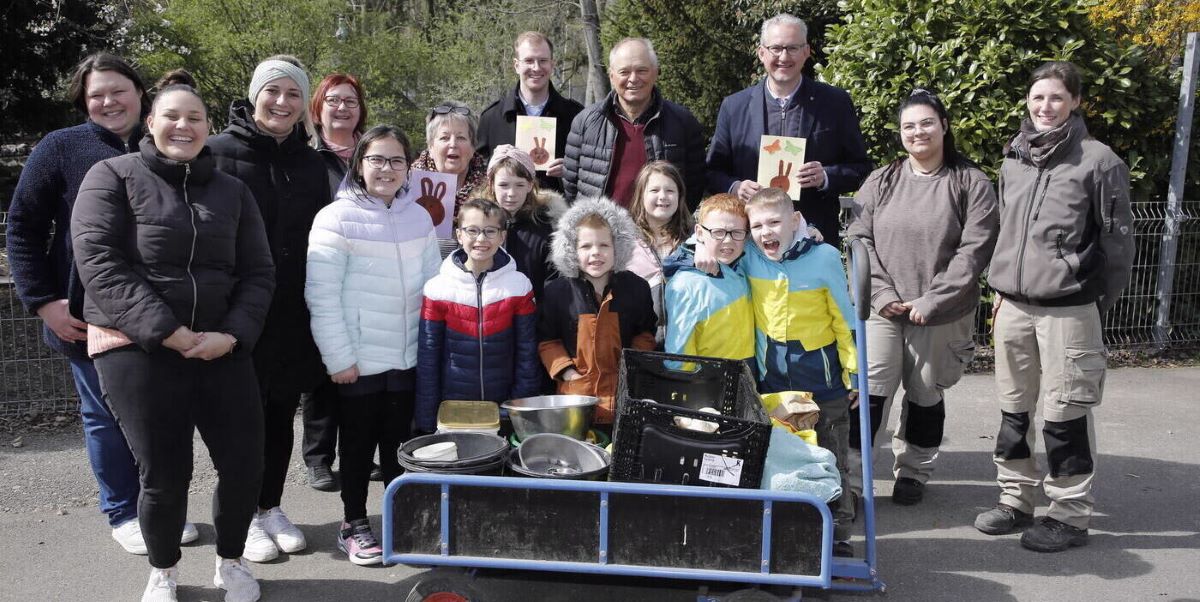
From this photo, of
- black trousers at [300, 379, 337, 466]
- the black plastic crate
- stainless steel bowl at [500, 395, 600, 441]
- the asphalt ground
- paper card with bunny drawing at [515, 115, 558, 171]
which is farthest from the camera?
paper card with bunny drawing at [515, 115, 558, 171]

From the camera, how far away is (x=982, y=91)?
287 inches

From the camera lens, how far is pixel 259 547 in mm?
4172

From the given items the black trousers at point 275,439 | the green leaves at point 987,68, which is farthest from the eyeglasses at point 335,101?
the green leaves at point 987,68

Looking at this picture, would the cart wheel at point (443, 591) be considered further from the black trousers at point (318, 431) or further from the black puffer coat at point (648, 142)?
the black puffer coat at point (648, 142)

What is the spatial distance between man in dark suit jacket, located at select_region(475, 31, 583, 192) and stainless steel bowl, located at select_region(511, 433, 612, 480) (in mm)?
2095

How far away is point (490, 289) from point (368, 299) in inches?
21.6

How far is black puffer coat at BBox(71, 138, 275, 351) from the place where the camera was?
10.6ft

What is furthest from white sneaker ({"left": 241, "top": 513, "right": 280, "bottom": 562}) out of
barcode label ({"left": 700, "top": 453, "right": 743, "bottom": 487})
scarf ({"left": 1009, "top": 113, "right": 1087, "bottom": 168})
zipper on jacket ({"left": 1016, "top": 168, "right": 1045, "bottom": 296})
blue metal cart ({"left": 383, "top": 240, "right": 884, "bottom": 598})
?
scarf ({"left": 1009, "top": 113, "right": 1087, "bottom": 168})

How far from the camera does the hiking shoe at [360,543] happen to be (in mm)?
4137

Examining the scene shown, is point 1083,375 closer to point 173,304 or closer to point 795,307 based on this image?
point 795,307

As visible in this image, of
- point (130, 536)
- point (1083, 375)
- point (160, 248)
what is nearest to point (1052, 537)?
point (1083, 375)

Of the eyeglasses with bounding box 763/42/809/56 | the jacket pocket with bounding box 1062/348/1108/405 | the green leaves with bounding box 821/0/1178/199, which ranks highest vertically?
the green leaves with bounding box 821/0/1178/199

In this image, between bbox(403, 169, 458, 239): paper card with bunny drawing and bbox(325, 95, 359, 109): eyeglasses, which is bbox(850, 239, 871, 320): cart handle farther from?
bbox(325, 95, 359, 109): eyeglasses

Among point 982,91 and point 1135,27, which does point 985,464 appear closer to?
point 982,91
